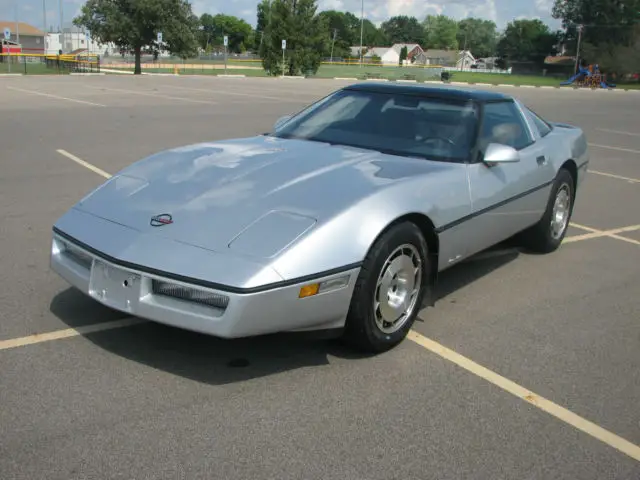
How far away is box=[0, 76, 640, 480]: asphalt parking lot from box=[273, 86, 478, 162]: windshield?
1.02 meters

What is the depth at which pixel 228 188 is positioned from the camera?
11.9 feet

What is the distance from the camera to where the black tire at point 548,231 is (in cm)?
547

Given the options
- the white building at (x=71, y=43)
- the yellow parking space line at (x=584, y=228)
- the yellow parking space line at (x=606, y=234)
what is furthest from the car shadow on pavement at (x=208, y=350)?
the white building at (x=71, y=43)

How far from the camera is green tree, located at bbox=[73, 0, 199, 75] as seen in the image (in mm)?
49281

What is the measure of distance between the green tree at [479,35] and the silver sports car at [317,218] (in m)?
172

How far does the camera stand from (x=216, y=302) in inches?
118

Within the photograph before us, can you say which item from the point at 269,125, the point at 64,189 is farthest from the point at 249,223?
the point at 269,125

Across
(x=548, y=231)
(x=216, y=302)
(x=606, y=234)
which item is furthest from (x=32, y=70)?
(x=216, y=302)

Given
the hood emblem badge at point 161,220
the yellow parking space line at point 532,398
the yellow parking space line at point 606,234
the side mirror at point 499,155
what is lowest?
the yellow parking space line at point 532,398

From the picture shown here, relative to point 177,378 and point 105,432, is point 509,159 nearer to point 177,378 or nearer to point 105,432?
point 177,378

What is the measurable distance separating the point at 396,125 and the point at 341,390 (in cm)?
205

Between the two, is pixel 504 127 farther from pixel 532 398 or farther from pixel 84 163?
pixel 84 163

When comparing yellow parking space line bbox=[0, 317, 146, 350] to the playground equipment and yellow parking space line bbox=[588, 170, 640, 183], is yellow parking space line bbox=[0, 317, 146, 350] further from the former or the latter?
the playground equipment

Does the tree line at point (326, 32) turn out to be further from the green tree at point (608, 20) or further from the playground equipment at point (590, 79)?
the playground equipment at point (590, 79)
